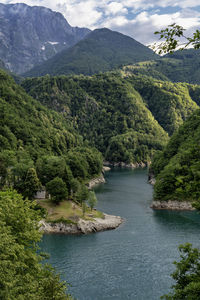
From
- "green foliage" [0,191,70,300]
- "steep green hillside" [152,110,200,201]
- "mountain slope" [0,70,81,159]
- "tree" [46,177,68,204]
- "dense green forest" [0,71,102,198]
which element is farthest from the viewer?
"mountain slope" [0,70,81,159]

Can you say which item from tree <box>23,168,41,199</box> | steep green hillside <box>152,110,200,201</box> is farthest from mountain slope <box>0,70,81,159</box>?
steep green hillside <box>152,110,200,201</box>

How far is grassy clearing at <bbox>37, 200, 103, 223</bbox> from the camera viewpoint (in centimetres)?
7438

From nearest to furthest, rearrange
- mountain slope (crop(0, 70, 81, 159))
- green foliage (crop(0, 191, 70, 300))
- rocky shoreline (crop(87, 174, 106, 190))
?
green foliage (crop(0, 191, 70, 300))
rocky shoreline (crop(87, 174, 106, 190))
mountain slope (crop(0, 70, 81, 159))

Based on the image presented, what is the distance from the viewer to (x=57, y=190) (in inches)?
3164

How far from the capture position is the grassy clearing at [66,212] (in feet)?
244

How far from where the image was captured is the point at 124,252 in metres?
60.7

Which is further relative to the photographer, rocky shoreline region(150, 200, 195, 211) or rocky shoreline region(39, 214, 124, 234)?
rocky shoreline region(150, 200, 195, 211)

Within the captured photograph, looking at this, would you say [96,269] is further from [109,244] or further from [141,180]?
[141,180]

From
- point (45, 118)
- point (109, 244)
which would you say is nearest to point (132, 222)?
point (109, 244)

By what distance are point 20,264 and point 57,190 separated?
54.9 meters

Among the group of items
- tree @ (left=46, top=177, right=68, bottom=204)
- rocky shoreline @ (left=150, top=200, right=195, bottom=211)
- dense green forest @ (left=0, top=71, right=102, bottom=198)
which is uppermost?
dense green forest @ (left=0, top=71, right=102, bottom=198)

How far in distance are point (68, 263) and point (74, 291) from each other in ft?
35.1

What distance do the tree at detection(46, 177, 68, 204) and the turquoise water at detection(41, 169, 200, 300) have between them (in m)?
13.2

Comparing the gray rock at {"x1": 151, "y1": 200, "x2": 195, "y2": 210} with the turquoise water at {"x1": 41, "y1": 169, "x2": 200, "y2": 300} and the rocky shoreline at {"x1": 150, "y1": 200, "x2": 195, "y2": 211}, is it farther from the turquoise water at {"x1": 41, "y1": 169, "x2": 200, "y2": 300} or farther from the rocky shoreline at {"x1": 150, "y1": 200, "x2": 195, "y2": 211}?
the turquoise water at {"x1": 41, "y1": 169, "x2": 200, "y2": 300}
